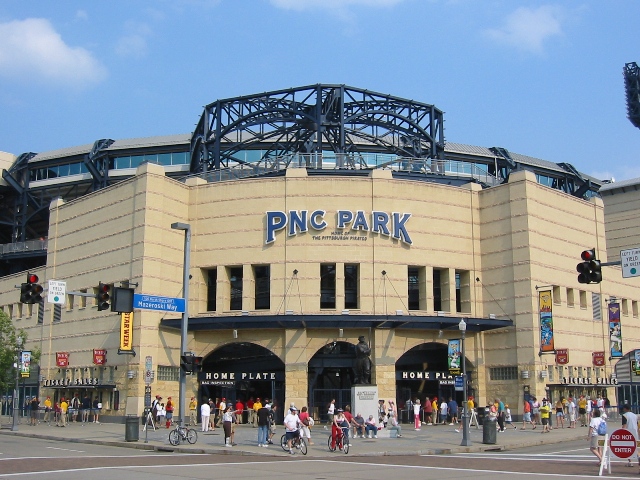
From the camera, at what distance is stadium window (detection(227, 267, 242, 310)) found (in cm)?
4928

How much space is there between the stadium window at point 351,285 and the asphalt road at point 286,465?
57.1 ft

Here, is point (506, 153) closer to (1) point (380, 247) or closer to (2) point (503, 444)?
(1) point (380, 247)

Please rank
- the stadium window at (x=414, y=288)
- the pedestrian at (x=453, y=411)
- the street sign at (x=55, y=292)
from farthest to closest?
the stadium window at (x=414, y=288) → the pedestrian at (x=453, y=411) → the street sign at (x=55, y=292)

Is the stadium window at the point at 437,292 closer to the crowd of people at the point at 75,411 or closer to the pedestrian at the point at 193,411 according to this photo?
the pedestrian at the point at 193,411

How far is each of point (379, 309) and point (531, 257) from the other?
9.94 m

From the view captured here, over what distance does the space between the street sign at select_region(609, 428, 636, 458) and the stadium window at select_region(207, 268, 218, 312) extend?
30851mm

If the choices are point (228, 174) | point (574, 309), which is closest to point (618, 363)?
point (574, 309)

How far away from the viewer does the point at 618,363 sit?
55125mm

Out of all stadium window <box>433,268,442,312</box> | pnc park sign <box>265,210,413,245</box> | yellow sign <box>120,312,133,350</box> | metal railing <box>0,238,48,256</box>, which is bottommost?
yellow sign <box>120,312,133,350</box>

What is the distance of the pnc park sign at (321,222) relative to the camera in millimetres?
47375

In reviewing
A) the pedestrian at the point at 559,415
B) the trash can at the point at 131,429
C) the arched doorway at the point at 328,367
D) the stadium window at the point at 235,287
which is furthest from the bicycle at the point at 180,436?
the pedestrian at the point at 559,415

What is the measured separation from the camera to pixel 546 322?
1853 inches

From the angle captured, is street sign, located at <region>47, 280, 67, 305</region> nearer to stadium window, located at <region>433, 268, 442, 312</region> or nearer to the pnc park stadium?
the pnc park stadium

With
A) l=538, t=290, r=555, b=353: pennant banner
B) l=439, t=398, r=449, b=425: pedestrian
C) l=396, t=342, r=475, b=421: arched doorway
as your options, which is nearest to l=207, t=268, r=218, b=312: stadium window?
l=396, t=342, r=475, b=421: arched doorway
